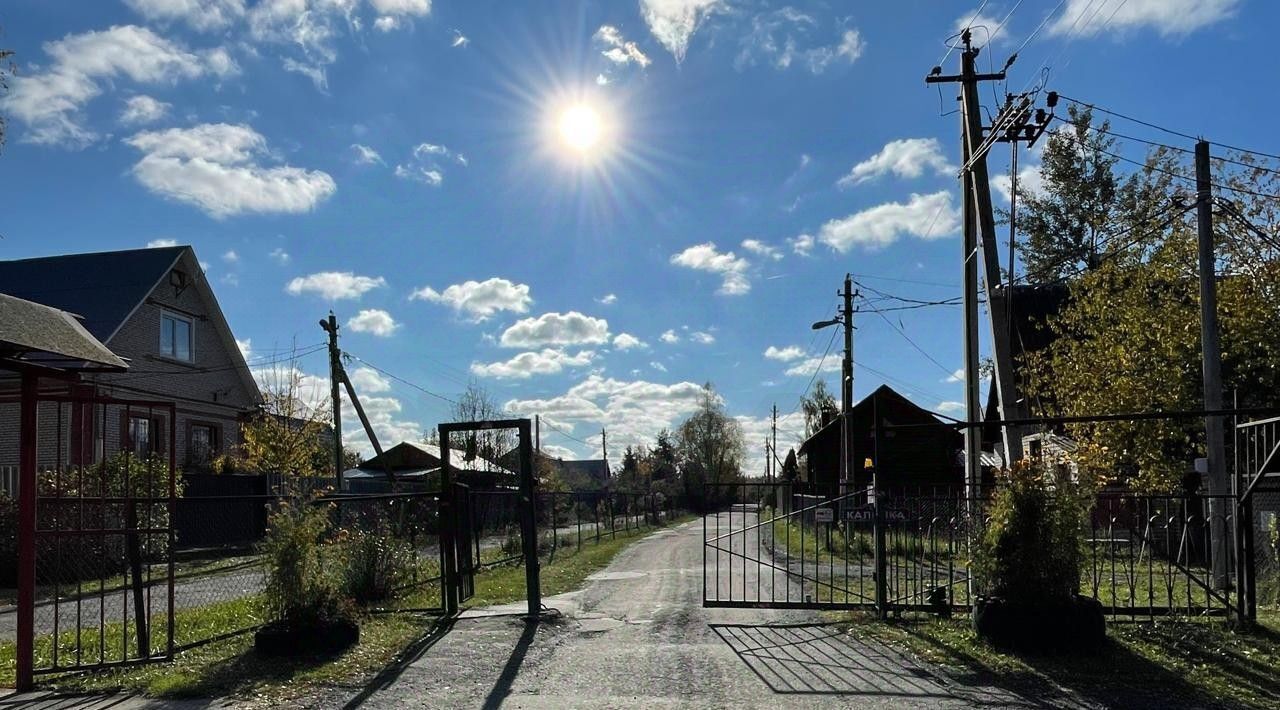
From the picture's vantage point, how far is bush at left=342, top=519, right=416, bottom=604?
1166cm

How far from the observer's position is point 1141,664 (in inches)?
311

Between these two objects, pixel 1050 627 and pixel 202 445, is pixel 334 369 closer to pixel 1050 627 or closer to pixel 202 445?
pixel 202 445

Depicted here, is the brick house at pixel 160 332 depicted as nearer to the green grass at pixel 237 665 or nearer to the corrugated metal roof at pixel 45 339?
the green grass at pixel 237 665

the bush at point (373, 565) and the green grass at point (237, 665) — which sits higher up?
the bush at point (373, 565)

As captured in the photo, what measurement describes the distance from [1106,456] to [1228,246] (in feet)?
19.0

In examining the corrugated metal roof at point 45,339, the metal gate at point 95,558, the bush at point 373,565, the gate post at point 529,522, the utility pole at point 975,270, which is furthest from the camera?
the utility pole at point 975,270

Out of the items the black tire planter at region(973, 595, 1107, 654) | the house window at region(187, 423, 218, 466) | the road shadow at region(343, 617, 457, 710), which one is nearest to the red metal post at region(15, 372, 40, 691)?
the road shadow at region(343, 617, 457, 710)

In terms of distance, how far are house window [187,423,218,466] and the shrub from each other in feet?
88.0

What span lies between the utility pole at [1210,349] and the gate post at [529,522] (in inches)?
365

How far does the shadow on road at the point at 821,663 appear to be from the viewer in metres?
7.49

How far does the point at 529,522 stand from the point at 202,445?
23208mm

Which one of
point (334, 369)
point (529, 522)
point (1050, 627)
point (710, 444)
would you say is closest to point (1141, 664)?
point (1050, 627)

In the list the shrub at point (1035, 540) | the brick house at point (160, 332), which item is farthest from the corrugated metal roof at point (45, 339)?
the brick house at point (160, 332)

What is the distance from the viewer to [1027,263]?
37.6 metres
